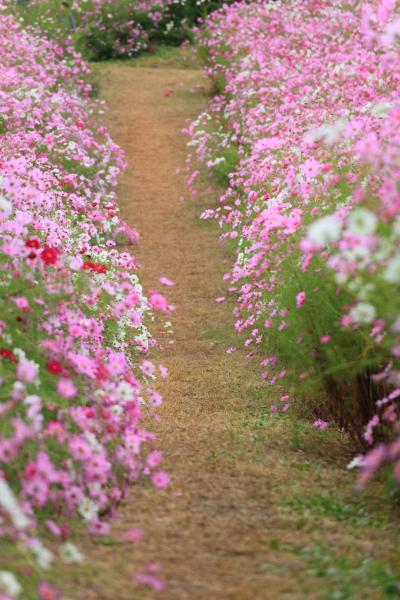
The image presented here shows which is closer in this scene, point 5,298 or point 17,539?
point 17,539

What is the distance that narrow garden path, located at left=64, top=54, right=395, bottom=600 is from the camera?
9.64 feet

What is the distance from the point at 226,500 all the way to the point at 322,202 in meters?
1.99

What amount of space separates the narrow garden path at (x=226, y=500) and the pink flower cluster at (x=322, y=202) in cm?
25

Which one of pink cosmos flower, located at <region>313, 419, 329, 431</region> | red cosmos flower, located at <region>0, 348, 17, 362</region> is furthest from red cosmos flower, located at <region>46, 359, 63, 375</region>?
pink cosmos flower, located at <region>313, 419, 329, 431</region>

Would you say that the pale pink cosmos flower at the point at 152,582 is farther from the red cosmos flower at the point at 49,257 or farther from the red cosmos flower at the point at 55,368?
the red cosmos flower at the point at 49,257

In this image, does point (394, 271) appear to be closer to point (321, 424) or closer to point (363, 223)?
point (363, 223)

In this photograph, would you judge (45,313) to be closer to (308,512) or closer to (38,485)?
(38,485)

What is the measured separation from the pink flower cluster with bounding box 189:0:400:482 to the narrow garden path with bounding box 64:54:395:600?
254mm

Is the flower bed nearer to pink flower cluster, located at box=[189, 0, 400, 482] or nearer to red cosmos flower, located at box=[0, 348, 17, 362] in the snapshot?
pink flower cluster, located at box=[189, 0, 400, 482]

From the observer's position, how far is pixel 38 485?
2.90 metres

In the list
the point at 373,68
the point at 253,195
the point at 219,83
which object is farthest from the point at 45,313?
the point at 219,83

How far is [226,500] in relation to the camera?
3742 mm

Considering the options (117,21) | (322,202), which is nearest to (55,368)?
(322,202)

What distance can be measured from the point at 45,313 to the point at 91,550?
42.2 inches
